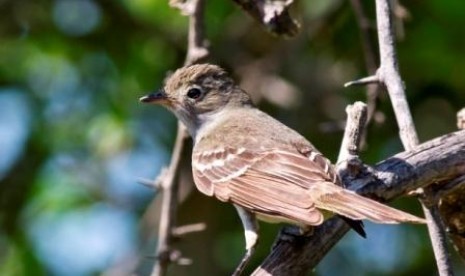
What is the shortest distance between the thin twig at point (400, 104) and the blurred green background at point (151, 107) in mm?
2841

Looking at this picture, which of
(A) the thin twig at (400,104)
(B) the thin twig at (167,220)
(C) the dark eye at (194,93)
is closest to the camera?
(A) the thin twig at (400,104)

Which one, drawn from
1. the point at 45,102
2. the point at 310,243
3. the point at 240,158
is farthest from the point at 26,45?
the point at 310,243

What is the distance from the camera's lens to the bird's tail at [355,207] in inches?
172

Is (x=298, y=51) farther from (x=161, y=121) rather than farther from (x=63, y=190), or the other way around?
(x=63, y=190)

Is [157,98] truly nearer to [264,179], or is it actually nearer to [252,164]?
[252,164]

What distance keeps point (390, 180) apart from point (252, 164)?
3.59ft

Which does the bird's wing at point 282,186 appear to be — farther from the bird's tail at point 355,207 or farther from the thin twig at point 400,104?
the thin twig at point 400,104

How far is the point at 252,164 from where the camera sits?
18.3 ft

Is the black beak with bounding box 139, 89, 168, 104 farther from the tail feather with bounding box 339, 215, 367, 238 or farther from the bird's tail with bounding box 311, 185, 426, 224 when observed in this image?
the tail feather with bounding box 339, 215, 367, 238

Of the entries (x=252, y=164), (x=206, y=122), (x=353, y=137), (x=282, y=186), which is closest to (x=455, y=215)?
(x=353, y=137)

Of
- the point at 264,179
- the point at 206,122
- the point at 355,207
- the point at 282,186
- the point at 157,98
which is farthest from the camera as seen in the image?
the point at 206,122

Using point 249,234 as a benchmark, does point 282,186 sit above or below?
above

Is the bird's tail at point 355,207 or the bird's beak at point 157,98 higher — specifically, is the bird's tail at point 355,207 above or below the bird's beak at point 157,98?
above

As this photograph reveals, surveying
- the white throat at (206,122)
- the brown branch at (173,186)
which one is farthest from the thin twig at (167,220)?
the white throat at (206,122)
